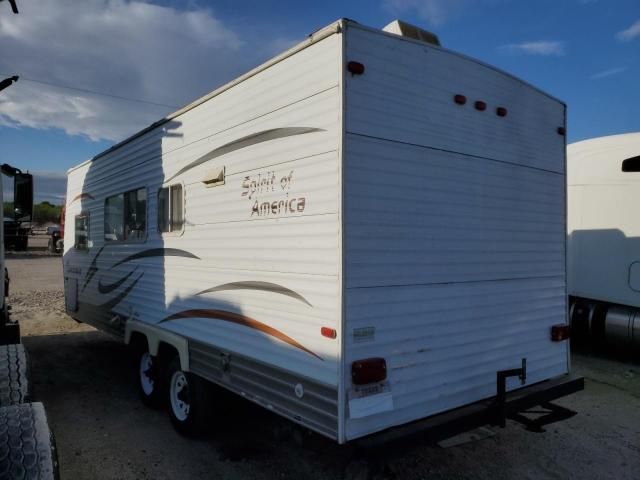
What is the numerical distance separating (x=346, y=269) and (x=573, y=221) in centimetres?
627

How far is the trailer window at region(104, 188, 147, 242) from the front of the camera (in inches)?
224

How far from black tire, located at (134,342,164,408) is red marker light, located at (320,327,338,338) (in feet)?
8.97

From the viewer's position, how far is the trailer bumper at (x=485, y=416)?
306cm

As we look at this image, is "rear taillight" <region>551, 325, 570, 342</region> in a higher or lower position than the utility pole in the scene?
lower

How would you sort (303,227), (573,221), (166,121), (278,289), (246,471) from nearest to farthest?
1. (303,227)
2. (278,289)
3. (246,471)
4. (166,121)
5. (573,221)

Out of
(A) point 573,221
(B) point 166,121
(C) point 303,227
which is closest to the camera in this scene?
(C) point 303,227

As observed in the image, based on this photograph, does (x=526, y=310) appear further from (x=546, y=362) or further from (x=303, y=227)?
(x=303, y=227)

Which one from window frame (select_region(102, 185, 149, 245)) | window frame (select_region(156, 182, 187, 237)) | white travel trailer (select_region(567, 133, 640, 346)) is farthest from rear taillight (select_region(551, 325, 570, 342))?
window frame (select_region(102, 185, 149, 245))

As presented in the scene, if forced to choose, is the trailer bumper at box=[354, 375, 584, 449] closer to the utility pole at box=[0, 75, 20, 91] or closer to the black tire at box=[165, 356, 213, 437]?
the black tire at box=[165, 356, 213, 437]

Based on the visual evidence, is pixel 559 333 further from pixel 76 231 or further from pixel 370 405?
pixel 76 231

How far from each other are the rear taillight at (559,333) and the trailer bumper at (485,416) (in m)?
0.33

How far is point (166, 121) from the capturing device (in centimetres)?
518

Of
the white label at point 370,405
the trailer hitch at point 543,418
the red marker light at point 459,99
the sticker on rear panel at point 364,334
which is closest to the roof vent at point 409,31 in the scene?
the red marker light at point 459,99

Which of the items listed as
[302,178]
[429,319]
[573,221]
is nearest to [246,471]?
[429,319]
